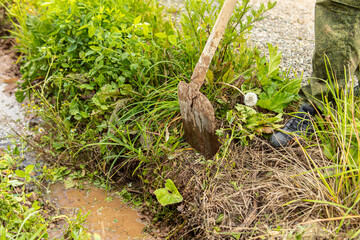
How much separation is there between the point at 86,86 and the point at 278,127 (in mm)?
1520

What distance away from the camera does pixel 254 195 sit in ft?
6.68

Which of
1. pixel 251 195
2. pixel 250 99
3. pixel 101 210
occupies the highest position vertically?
pixel 250 99

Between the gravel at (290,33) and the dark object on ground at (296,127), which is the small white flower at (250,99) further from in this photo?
the gravel at (290,33)

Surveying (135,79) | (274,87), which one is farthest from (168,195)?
(274,87)

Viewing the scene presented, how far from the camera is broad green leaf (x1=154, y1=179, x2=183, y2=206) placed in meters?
2.09

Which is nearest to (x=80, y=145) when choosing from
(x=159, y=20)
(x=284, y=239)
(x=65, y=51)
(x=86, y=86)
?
(x=86, y=86)

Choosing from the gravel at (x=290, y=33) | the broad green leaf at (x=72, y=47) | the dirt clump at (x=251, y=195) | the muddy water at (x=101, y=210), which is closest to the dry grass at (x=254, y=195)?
the dirt clump at (x=251, y=195)

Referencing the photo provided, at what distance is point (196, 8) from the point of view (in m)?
2.44

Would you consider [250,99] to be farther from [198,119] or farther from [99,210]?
[99,210]

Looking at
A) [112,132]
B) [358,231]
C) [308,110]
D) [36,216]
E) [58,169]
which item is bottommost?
[58,169]

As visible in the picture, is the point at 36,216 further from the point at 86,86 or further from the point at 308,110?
the point at 308,110

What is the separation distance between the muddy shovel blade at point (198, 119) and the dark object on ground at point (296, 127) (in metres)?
0.42

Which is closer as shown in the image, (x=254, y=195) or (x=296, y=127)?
(x=254, y=195)

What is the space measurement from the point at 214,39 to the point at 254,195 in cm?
103
